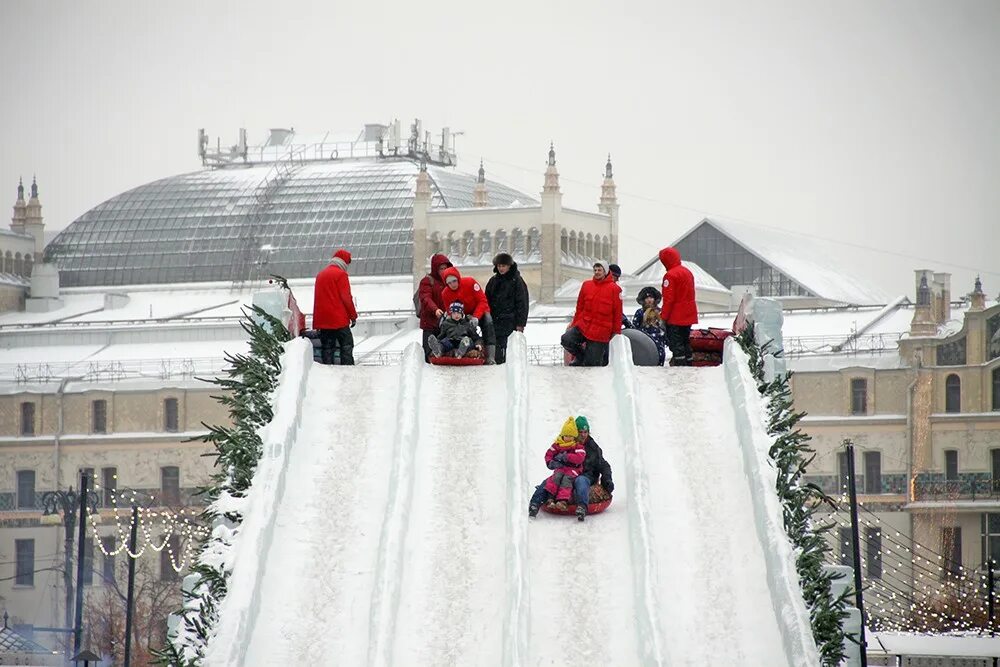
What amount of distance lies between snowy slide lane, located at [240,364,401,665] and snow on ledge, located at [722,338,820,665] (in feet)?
10.8

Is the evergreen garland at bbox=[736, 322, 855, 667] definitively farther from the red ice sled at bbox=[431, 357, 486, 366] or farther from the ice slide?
the red ice sled at bbox=[431, 357, 486, 366]

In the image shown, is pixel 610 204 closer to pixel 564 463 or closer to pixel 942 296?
pixel 942 296

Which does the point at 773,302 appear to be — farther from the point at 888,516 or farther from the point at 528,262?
the point at 528,262

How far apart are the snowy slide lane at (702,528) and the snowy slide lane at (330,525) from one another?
8.29 ft

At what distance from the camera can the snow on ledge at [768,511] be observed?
22484 millimetres

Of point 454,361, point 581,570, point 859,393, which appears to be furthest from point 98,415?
point 581,570

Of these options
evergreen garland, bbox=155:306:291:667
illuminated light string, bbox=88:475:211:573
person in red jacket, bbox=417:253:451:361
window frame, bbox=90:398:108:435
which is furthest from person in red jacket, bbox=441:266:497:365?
window frame, bbox=90:398:108:435

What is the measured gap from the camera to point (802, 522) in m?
23.9

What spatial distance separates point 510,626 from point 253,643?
86.9 inches

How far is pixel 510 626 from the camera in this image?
22562 millimetres

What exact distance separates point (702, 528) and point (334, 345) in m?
6.44

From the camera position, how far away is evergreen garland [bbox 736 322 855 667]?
22750 mm

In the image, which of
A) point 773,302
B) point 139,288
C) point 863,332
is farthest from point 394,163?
point 773,302

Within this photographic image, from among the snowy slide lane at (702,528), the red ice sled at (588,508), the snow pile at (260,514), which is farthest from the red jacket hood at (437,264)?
the red ice sled at (588,508)
